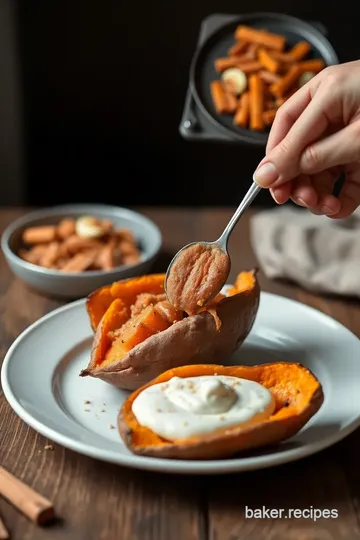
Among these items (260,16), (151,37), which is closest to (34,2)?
(151,37)

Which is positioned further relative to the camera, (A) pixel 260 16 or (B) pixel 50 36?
(B) pixel 50 36

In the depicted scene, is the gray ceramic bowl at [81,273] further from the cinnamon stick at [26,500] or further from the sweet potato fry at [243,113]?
the cinnamon stick at [26,500]

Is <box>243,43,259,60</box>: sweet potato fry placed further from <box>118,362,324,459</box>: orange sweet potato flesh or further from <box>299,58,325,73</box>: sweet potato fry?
<box>118,362,324,459</box>: orange sweet potato flesh

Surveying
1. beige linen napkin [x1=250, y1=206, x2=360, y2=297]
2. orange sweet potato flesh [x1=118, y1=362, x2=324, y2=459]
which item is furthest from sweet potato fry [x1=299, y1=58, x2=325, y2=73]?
orange sweet potato flesh [x1=118, y1=362, x2=324, y2=459]

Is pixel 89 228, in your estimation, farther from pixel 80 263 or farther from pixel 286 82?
pixel 286 82

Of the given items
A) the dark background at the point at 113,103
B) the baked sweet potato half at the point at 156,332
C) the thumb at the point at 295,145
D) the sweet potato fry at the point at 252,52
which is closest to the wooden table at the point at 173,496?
the baked sweet potato half at the point at 156,332

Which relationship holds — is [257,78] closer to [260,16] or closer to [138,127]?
[260,16]
